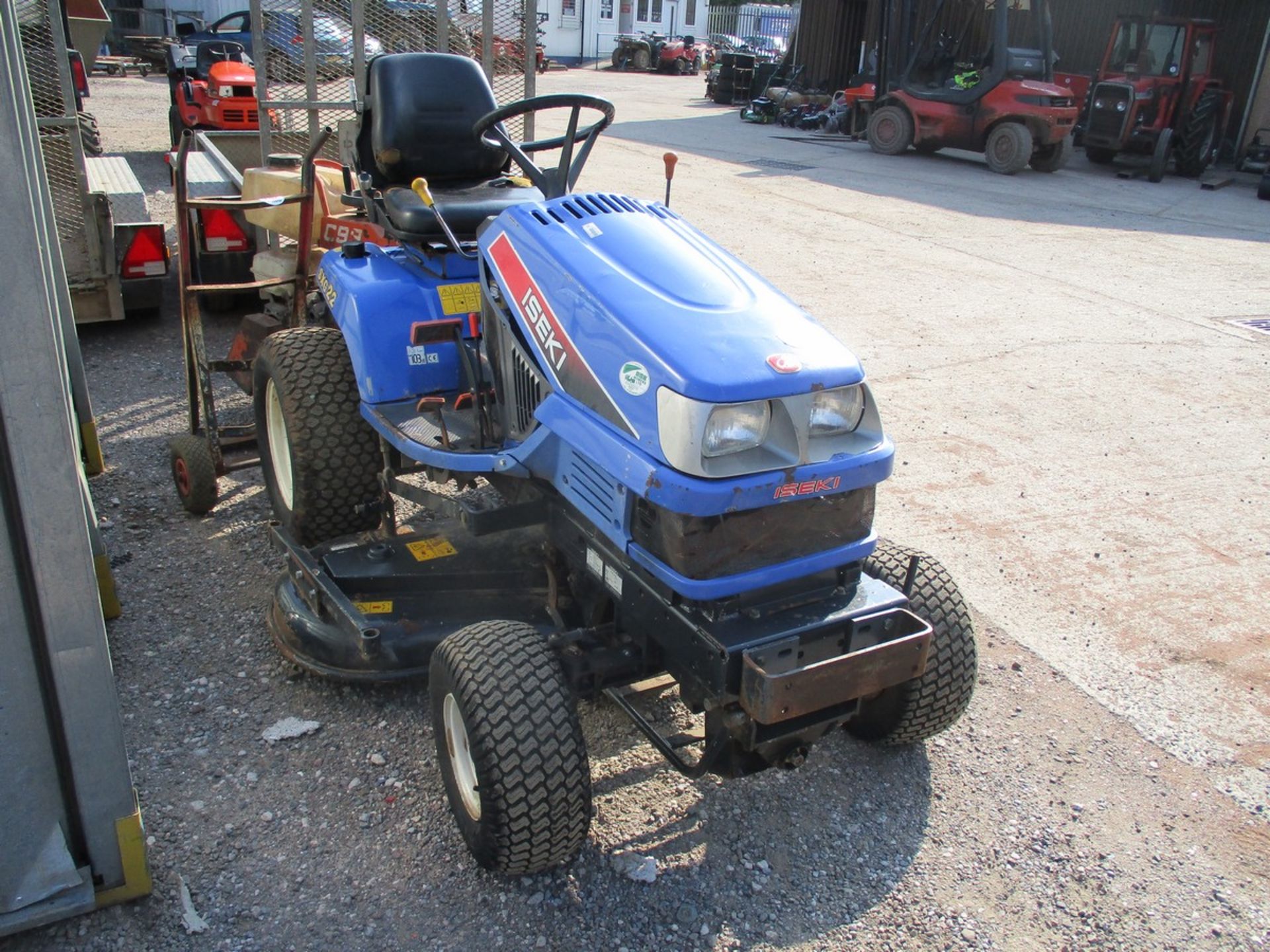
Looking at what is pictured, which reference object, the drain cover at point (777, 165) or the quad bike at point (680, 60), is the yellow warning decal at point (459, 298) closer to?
the drain cover at point (777, 165)

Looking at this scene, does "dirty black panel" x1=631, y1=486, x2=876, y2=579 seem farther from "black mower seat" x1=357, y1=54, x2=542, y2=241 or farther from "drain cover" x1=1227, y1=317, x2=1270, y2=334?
"drain cover" x1=1227, y1=317, x2=1270, y2=334

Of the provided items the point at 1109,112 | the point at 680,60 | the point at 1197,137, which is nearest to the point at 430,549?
the point at 1109,112

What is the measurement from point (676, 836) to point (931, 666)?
2.55ft

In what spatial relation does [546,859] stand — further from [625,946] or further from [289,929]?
[289,929]

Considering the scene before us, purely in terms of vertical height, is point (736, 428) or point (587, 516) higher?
point (736, 428)

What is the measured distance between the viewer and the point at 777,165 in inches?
556

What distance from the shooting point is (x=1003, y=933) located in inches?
94.7

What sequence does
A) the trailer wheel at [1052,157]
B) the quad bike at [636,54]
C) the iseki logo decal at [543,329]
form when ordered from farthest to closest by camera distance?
the quad bike at [636,54] → the trailer wheel at [1052,157] → the iseki logo decal at [543,329]

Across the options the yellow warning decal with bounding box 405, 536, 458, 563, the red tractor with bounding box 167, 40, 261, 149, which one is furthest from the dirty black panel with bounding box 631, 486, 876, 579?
the red tractor with bounding box 167, 40, 261, 149

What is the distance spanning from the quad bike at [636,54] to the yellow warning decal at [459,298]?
1199 inches

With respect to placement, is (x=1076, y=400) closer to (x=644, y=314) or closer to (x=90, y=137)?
(x=644, y=314)

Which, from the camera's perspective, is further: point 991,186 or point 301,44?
point 991,186

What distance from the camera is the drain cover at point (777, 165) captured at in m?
13.8

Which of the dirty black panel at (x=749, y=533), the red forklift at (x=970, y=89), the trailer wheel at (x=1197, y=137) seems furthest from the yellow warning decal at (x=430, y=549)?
the trailer wheel at (x=1197, y=137)
